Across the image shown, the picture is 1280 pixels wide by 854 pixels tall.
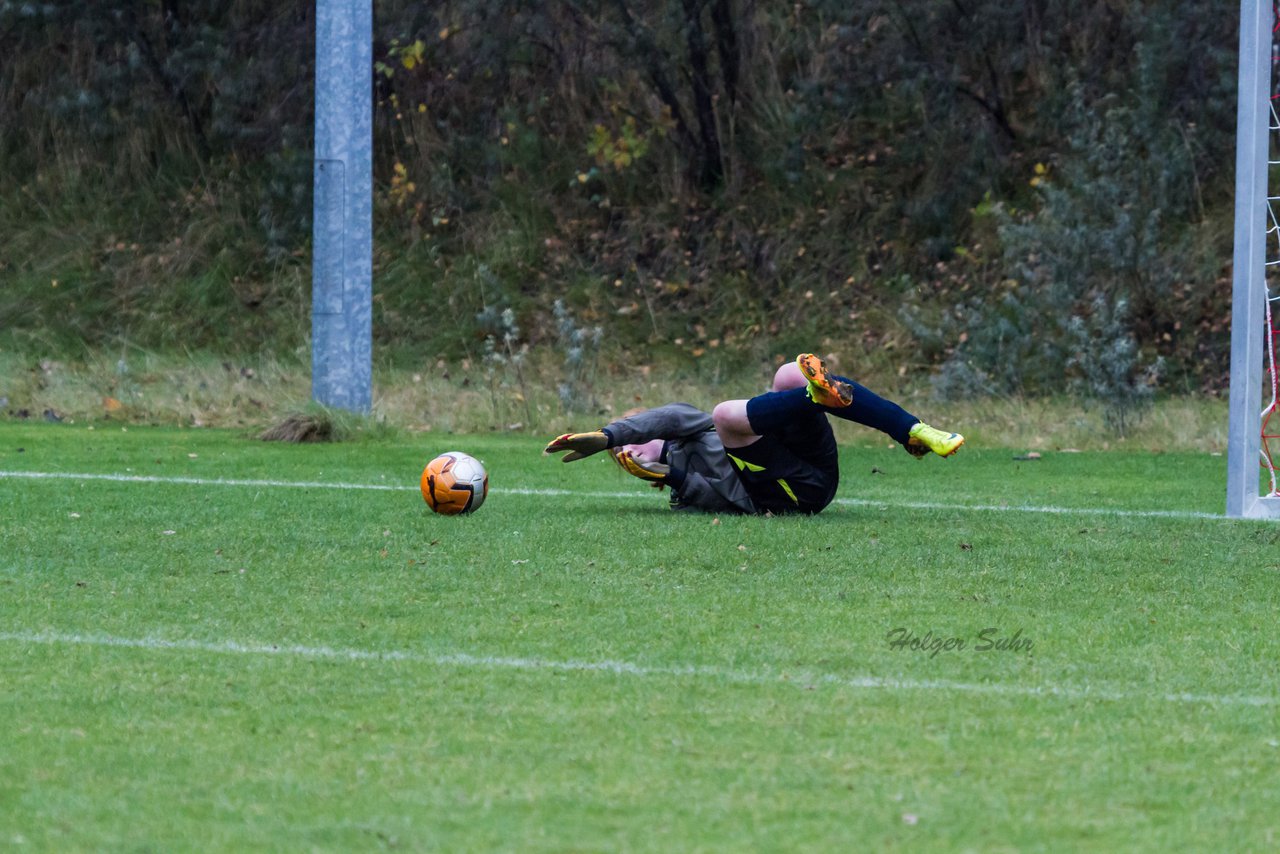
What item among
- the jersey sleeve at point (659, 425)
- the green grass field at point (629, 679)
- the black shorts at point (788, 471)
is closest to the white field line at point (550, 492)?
the green grass field at point (629, 679)

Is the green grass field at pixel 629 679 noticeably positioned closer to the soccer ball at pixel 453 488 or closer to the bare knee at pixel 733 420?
the soccer ball at pixel 453 488

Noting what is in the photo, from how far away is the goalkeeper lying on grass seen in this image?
24.9 ft

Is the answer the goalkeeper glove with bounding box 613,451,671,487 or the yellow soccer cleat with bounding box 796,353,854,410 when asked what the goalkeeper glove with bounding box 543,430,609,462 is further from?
the yellow soccer cleat with bounding box 796,353,854,410

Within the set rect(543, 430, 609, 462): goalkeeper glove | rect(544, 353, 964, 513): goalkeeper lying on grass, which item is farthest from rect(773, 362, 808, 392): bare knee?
rect(543, 430, 609, 462): goalkeeper glove

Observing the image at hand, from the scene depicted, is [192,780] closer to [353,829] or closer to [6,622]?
[353,829]

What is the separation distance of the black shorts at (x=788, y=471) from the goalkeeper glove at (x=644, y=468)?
32cm

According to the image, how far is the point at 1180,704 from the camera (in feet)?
14.8

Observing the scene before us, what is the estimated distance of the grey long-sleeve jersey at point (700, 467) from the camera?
8.26 meters

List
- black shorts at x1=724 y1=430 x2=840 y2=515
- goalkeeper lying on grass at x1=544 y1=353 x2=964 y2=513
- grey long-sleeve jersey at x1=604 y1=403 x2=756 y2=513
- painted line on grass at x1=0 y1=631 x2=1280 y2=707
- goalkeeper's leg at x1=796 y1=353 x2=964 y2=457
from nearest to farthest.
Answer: painted line on grass at x1=0 y1=631 x2=1280 y2=707
goalkeeper's leg at x1=796 y1=353 x2=964 y2=457
goalkeeper lying on grass at x1=544 y1=353 x2=964 y2=513
black shorts at x1=724 y1=430 x2=840 y2=515
grey long-sleeve jersey at x1=604 y1=403 x2=756 y2=513

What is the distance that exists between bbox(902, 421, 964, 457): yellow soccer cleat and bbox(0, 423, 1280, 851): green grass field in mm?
415

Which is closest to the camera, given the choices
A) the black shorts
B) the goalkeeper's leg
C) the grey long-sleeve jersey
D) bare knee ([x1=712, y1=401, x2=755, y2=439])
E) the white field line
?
the goalkeeper's leg

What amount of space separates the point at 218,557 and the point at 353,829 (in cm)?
372

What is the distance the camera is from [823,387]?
7473mm

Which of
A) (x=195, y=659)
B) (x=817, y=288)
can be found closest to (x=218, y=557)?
(x=195, y=659)
